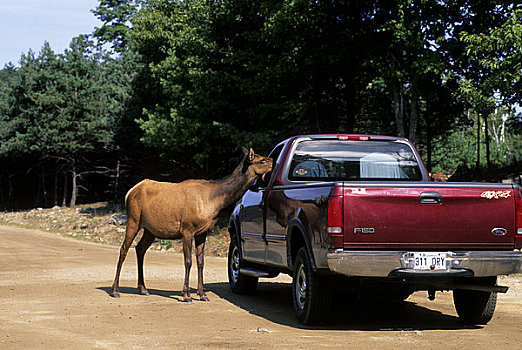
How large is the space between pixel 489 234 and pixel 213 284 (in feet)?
24.3

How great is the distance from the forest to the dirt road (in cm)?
964

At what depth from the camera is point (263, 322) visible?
9.23 m

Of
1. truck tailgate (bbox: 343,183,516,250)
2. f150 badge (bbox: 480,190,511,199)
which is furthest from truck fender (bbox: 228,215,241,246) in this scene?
f150 badge (bbox: 480,190,511,199)

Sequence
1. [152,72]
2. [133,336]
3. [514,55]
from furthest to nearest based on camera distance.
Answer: [152,72], [514,55], [133,336]

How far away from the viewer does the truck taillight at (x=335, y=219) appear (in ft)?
25.8

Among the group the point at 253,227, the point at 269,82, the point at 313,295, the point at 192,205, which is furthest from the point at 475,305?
Result: the point at 269,82

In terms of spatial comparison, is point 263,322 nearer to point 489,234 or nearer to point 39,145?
point 489,234

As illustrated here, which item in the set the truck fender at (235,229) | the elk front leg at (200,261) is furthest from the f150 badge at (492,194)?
the truck fender at (235,229)

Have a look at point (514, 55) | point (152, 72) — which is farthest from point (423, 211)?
point (152, 72)

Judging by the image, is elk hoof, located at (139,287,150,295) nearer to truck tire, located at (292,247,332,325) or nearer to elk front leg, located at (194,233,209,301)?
elk front leg, located at (194,233,209,301)

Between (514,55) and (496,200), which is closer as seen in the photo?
(496,200)

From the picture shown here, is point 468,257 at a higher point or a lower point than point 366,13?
lower

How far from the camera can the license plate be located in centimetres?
795

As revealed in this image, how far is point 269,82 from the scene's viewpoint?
29.0 metres
